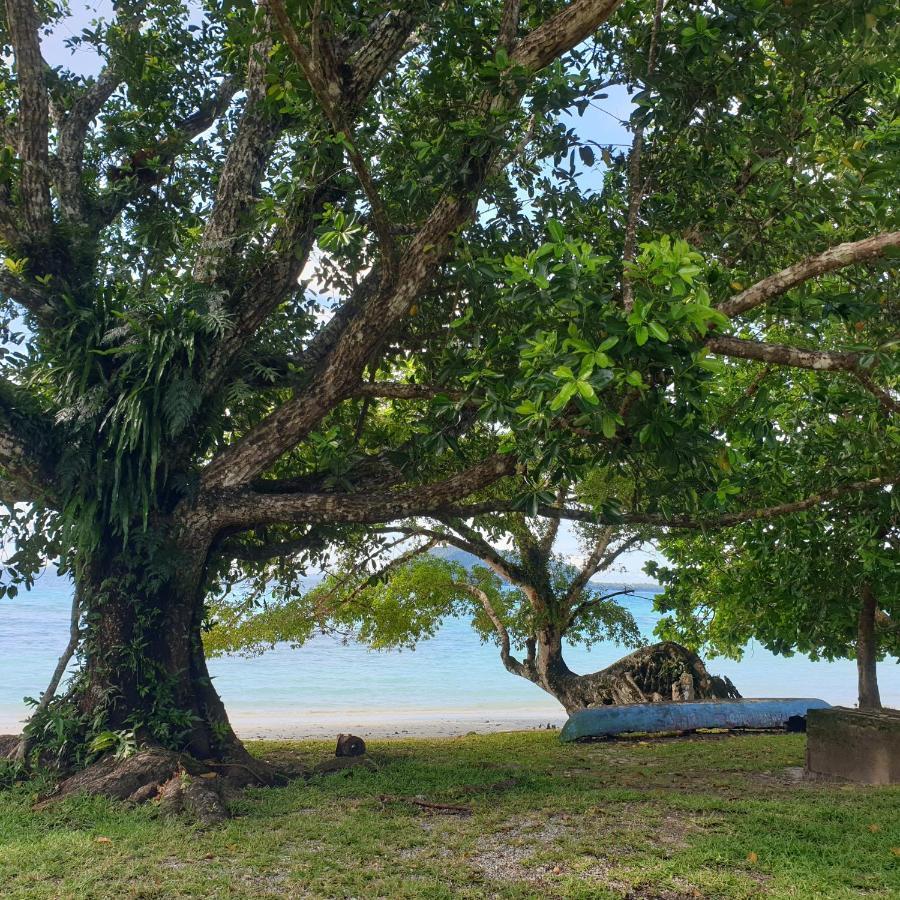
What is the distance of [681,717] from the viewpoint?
11.4 metres

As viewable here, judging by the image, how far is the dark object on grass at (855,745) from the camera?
23.5 ft

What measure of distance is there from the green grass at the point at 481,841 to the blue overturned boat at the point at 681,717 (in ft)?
11.5

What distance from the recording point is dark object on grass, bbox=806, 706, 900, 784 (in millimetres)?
7152

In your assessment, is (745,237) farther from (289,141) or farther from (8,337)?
(8,337)

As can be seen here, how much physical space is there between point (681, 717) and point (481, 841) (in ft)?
22.6

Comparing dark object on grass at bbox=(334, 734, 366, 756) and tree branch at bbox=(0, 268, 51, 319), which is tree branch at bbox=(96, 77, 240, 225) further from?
dark object on grass at bbox=(334, 734, 366, 756)

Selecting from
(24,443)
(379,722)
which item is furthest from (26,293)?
(379,722)

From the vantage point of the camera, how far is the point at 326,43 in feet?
19.0

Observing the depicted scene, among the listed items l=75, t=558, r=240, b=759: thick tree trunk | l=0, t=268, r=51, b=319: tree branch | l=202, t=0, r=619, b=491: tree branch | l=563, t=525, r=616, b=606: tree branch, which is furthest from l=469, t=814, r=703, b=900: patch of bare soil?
l=563, t=525, r=616, b=606: tree branch

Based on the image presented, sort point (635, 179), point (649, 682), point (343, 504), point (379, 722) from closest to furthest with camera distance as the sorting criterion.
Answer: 1. point (635, 179)
2. point (343, 504)
3. point (649, 682)
4. point (379, 722)

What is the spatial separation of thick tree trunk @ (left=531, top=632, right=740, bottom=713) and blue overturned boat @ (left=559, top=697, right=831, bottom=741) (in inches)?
47.3

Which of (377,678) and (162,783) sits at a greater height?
(162,783)

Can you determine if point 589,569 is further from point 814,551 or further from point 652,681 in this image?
point 814,551

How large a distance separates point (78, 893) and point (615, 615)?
1163cm
